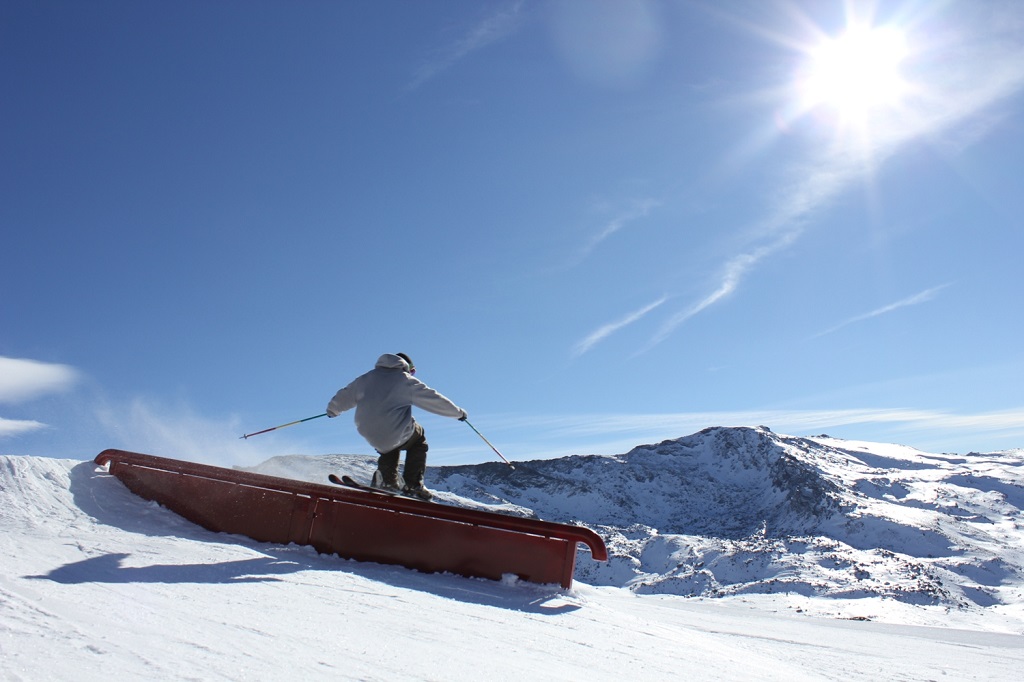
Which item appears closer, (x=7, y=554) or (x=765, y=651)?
(x=7, y=554)

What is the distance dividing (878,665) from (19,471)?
6.75 meters

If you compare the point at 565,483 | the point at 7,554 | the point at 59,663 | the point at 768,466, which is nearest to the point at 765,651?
the point at 59,663

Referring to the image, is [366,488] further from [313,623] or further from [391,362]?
[313,623]

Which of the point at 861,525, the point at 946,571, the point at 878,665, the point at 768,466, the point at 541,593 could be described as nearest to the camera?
the point at 878,665

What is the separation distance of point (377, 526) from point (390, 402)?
1.43m

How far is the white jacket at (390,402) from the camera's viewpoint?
611 centimetres

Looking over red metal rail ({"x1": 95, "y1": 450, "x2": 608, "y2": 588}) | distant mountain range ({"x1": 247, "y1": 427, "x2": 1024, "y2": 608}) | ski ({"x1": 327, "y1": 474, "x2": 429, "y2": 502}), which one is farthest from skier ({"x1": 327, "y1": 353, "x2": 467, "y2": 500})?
distant mountain range ({"x1": 247, "y1": 427, "x2": 1024, "y2": 608})

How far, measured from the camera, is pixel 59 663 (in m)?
1.83

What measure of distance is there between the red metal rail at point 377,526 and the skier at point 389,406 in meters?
0.96

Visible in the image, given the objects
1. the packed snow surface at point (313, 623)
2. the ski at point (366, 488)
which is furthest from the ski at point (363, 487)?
the packed snow surface at point (313, 623)

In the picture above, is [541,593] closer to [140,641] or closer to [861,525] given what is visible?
[140,641]

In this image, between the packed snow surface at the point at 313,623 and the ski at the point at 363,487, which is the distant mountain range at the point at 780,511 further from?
the packed snow surface at the point at 313,623

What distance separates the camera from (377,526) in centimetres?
501

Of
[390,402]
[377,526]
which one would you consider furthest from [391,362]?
[377,526]
